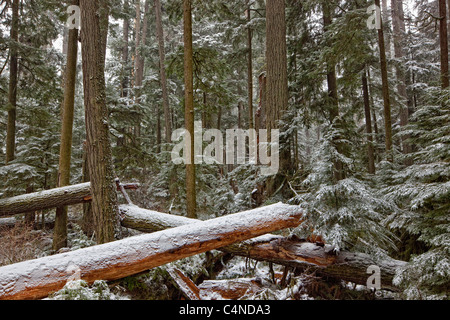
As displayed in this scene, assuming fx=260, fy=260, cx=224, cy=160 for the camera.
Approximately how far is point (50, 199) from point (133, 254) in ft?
14.5

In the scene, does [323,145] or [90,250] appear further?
[323,145]

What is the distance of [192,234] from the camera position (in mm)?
4223

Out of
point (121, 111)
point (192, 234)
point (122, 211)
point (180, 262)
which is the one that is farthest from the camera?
point (121, 111)

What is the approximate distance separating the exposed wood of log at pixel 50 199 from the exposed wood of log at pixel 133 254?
3.19 m

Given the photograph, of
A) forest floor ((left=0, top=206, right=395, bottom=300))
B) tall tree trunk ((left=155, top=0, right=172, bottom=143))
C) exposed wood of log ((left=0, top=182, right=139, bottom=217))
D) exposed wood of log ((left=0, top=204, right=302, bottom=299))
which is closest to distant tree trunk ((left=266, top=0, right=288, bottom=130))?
exposed wood of log ((left=0, top=204, right=302, bottom=299))

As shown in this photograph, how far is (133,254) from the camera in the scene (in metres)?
3.90

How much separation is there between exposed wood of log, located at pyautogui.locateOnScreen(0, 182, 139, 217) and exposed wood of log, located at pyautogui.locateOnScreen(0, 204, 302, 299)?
3.19 metres

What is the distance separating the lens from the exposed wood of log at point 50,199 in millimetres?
6695

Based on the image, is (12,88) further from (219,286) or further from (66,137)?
(219,286)

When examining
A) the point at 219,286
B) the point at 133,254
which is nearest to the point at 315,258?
the point at 219,286
